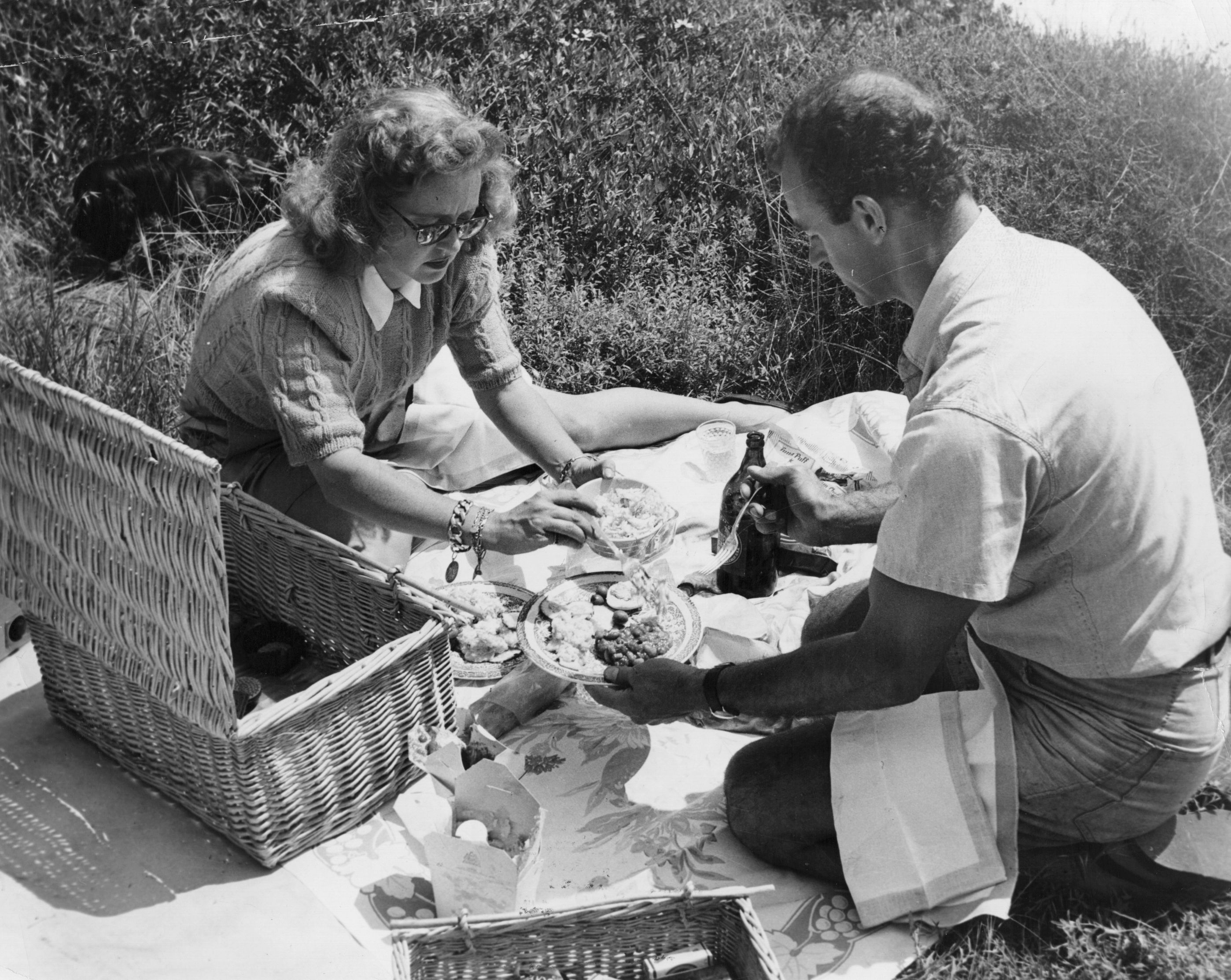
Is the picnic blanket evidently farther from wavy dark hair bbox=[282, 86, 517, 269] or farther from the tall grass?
the tall grass

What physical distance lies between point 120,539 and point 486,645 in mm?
1204

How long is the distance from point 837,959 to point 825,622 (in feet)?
3.31

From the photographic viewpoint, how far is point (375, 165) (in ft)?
11.0

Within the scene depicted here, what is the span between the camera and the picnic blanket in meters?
2.81

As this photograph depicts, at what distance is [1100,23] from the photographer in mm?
6484

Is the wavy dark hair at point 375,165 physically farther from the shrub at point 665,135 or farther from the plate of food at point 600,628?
the shrub at point 665,135

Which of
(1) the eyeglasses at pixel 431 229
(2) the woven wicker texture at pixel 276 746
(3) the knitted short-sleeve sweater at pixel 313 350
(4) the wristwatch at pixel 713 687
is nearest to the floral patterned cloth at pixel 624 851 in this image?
(2) the woven wicker texture at pixel 276 746

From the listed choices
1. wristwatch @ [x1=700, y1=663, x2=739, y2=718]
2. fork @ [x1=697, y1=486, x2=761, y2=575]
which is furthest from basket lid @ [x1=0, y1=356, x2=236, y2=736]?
fork @ [x1=697, y1=486, x2=761, y2=575]

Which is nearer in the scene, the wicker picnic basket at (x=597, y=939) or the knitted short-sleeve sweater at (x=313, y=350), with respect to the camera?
the wicker picnic basket at (x=597, y=939)

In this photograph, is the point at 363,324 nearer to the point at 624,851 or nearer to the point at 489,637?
the point at 489,637

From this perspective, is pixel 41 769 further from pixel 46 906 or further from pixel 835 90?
pixel 835 90

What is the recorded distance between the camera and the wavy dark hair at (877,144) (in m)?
2.62

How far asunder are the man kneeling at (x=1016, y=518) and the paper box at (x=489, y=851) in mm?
442

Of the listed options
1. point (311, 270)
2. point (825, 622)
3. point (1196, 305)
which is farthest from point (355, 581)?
point (1196, 305)
